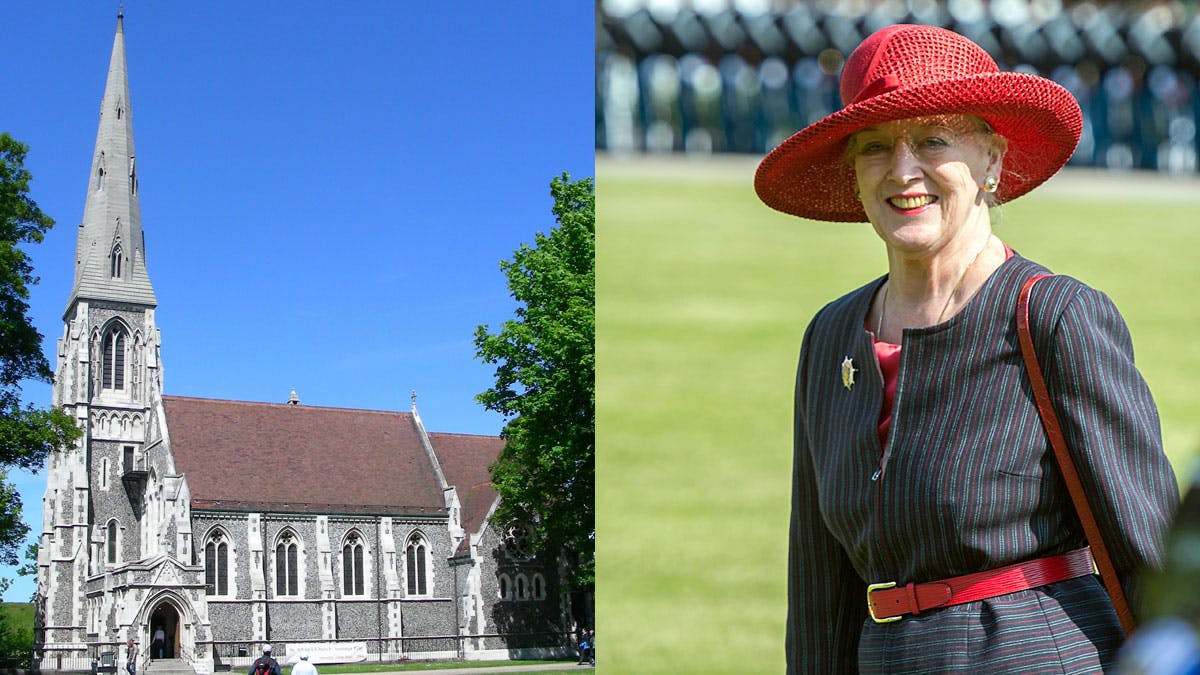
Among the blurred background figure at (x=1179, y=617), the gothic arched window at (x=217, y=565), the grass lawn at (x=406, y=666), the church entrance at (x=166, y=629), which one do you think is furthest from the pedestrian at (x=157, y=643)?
the blurred background figure at (x=1179, y=617)

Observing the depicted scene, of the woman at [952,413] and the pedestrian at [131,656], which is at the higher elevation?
the woman at [952,413]

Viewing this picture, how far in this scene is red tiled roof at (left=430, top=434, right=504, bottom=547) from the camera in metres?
31.9

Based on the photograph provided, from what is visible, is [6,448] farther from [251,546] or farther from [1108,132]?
[251,546]

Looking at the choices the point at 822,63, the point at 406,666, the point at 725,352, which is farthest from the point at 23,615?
the point at 822,63

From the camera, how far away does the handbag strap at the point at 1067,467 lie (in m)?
1.23

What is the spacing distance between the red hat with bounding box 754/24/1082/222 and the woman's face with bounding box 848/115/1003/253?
25 mm

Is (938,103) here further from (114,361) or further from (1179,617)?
(114,361)

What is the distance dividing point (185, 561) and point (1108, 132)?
2563cm

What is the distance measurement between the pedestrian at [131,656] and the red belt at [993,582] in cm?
2680

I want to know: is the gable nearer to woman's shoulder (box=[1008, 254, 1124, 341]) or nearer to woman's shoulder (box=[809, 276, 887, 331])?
woman's shoulder (box=[809, 276, 887, 331])

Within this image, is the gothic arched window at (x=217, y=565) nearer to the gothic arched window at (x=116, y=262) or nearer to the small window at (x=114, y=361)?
A: the small window at (x=114, y=361)

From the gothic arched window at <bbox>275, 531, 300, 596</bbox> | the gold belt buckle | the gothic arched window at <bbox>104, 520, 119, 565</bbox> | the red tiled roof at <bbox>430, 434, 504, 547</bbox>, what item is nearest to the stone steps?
the gothic arched window at <bbox>275, 531, 300, 596</bbox>

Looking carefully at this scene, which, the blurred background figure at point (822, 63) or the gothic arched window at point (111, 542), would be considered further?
the gothic arched window at point (111, 542)

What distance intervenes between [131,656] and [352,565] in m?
5.73
